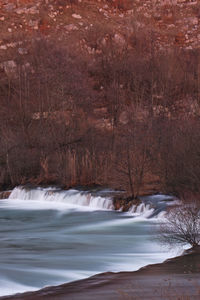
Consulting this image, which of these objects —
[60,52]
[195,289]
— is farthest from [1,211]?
[60,52]

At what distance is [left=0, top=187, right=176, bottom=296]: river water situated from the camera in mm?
10602

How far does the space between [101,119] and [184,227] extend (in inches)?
954

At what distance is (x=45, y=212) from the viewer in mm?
19859

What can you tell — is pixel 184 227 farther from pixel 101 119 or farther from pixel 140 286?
pixel 101 119

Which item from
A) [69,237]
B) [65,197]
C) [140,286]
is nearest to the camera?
[140,286]

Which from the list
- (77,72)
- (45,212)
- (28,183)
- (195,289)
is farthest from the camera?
(77,72)

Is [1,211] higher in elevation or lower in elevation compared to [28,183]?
higher

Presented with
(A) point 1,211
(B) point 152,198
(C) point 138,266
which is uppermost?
(C) point 138,266

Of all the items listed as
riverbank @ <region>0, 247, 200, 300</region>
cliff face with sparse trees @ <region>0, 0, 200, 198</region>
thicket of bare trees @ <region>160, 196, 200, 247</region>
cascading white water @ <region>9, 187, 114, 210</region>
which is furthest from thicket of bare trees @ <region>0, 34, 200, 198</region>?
Answer: riverbank @ <region>0, 247, 200, 300</region>

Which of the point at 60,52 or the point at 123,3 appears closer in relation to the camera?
the point at 60,52

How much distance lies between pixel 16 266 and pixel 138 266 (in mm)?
2131

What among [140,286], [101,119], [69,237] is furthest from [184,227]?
[101,119]

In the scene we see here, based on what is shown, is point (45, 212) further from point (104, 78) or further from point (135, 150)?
point (104, 78)

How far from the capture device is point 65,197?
21.5 metres
